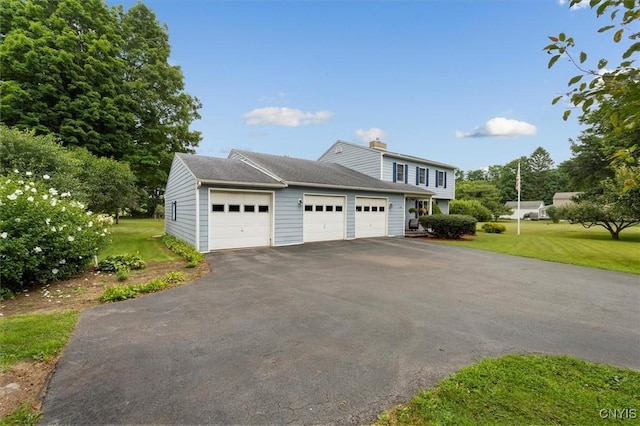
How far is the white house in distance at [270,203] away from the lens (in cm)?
1106

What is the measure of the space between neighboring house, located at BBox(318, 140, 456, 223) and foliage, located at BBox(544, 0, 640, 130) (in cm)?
1722

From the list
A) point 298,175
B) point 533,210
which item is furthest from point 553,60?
point 533,210

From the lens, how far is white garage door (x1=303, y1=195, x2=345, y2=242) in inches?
535

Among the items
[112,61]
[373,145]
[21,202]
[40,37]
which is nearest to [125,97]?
[112,61]

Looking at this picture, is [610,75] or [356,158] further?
[356,158]

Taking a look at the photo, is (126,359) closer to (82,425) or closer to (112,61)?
(82,425)

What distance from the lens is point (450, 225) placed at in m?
16.0

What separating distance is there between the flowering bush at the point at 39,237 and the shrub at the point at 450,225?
49.5 feet

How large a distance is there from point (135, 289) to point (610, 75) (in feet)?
23.2

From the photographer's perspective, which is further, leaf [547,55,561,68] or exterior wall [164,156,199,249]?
exterior wall [164,156,199,249]

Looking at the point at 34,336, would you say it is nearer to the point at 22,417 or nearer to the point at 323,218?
the point at 22,417

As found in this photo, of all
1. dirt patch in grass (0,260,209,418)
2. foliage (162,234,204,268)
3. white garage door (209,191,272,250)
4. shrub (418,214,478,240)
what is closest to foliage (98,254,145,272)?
dirt patch in grass (0,260,209,418)

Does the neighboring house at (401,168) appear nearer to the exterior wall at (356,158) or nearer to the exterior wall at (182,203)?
the exterior wall at (356,158)

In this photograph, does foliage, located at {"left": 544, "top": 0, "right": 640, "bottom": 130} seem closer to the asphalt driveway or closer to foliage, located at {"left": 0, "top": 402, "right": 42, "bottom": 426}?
the asphalt driveway
